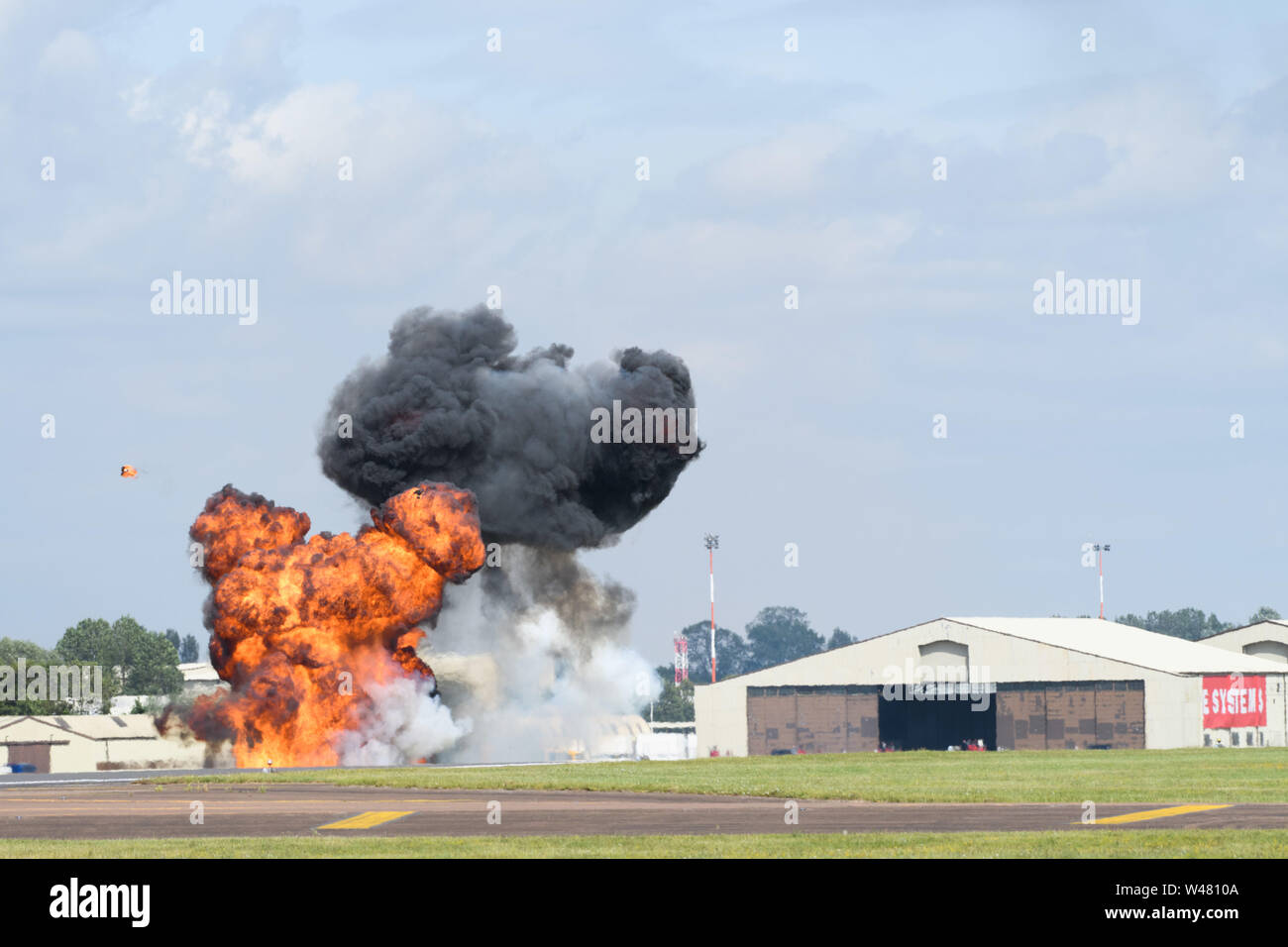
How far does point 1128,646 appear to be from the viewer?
137 m

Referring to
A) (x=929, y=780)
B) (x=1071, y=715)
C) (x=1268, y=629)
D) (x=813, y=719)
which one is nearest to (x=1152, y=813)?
(x=929, y=780)

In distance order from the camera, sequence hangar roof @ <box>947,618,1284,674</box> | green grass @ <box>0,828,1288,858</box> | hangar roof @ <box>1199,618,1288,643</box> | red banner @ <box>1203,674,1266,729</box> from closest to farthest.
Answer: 1. green grass @ <box>0,828,1288,858</box>
2. red banner @ <box>1203,674,1266,729</box>
3. hangar roof @ <box>947,618,1284,674</box>
4. hangar roof @ <box>1199,618,1288,643</box>

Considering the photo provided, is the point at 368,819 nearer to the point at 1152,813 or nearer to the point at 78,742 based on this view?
the point at 1152,813

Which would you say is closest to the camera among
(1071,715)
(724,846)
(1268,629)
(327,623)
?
(724,846)

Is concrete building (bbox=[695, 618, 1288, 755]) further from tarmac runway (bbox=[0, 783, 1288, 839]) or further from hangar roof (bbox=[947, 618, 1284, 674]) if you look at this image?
tarmac runway (bbox=[0, 783, 1288, 839])

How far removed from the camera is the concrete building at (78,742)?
127 m

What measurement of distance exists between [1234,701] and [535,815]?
330ft

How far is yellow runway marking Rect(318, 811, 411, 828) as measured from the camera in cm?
4069

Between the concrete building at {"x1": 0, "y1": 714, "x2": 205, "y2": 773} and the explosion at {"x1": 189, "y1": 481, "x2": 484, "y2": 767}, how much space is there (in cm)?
2691

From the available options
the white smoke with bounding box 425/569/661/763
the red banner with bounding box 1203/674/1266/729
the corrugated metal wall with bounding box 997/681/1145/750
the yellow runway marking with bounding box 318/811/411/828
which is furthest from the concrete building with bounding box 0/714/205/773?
the red banner with bounding box 1203/674/1266/729

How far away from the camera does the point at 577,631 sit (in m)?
118
